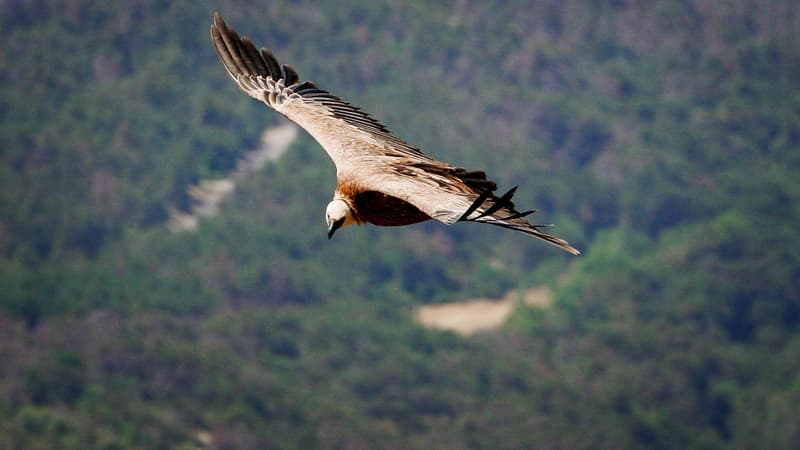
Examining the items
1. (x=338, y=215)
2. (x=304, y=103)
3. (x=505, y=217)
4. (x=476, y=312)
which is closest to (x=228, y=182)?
(x=476, y=312)

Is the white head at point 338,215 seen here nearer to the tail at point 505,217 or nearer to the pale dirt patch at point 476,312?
the tail at point 505,217

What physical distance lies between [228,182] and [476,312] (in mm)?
14948

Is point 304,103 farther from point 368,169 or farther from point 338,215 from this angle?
point 338,215

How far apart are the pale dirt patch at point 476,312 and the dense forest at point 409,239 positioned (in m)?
0.59

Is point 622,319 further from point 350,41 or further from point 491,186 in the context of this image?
point 491,186

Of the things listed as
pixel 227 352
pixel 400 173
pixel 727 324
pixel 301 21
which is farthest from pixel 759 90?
pixel 400 173

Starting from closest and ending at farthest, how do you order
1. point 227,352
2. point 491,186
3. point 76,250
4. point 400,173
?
point 491,186 < point 400,173 < point 227,352 < point 76,250

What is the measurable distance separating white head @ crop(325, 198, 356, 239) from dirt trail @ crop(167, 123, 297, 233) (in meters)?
57.4

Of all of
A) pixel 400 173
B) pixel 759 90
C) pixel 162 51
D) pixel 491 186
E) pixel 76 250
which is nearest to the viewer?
pixel 491 186

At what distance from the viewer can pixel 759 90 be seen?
303 feet

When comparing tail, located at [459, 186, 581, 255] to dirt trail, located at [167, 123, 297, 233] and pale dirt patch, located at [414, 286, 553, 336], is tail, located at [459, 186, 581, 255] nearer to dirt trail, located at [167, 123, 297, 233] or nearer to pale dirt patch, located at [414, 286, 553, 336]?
pale dirt patch, located at [414, 286, 553, 336]

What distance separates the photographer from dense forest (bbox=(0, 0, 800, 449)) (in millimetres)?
63125

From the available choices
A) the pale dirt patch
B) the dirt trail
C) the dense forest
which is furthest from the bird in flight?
the dirt trail

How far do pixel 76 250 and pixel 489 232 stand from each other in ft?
70.8
